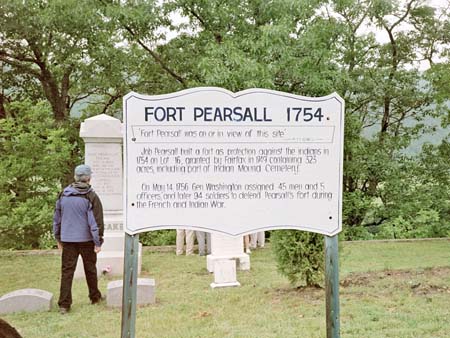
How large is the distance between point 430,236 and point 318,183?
41.8ft

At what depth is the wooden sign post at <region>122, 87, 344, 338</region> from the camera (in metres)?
4.12

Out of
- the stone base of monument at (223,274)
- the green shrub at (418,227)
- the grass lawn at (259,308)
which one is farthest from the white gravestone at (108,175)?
the green shrub at (418,227)

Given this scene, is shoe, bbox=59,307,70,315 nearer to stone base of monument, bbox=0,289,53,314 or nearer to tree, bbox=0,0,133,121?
stone base of monument, bbox=0,289,53,314

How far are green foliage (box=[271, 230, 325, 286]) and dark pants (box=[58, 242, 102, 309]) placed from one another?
236 centimetres

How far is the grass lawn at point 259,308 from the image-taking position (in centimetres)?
587

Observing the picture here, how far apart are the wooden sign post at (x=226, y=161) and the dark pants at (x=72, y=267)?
10.6 feet

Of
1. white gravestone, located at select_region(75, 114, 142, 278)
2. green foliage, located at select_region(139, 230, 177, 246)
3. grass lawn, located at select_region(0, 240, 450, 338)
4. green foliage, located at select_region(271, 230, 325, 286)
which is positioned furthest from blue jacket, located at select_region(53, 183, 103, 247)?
green foliage, located at select_region(139, 230, 177, 246)

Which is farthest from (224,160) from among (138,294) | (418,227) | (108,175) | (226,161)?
(418,227)

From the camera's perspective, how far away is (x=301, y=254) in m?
7.46

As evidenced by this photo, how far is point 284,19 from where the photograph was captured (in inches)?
515

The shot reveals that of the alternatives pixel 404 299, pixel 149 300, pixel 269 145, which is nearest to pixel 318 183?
pixel 269 145

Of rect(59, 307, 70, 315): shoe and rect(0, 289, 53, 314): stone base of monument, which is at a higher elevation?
rect(0, 289, 53, 314): stone base of monument

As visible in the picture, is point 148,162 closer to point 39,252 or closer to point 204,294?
point 204,294

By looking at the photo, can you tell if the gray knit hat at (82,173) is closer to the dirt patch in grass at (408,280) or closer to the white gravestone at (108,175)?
the white gravestone at (108,175)
